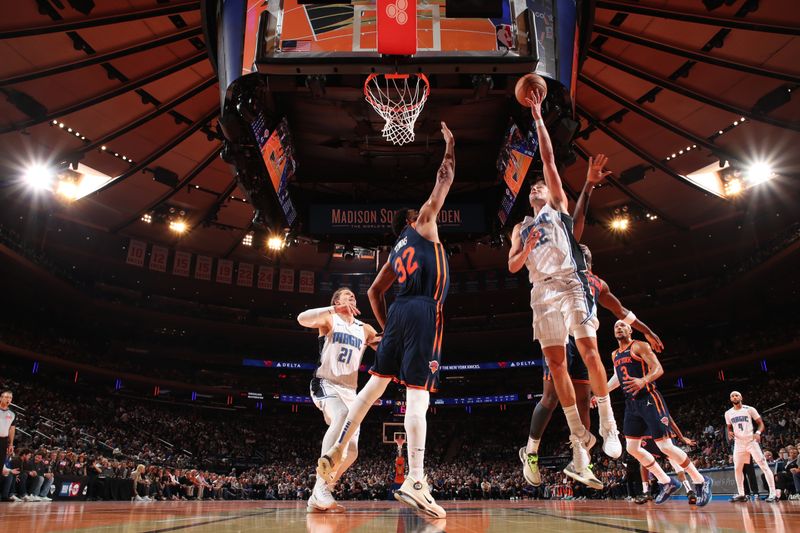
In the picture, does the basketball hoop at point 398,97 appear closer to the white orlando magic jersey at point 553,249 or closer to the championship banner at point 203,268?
the white orlando magic jersey at point 553,249

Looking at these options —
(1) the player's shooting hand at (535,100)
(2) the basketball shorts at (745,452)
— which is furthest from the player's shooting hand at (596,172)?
(2) the basketball shorts at (745,452)

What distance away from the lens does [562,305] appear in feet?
15.2

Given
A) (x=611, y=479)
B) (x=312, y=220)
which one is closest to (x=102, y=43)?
(x=312, y=220)

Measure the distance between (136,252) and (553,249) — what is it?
27357 millimetres

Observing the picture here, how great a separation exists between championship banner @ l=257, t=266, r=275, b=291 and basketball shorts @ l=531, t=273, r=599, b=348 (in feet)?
91.8

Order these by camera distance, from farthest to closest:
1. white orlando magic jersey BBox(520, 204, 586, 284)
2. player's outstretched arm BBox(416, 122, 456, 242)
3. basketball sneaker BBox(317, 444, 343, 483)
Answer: white orlando magic jersey BBox(520, 204, 586, 284)
player's outstretched arm BBox(416, 122, 456, 242)
basketball sneaker BBox(317, 444, 343, 483)

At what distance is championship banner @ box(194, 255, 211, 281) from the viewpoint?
2956 centimetres

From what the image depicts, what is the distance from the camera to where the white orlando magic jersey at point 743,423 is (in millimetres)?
10242

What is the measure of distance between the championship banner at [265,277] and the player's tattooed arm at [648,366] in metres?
25.5

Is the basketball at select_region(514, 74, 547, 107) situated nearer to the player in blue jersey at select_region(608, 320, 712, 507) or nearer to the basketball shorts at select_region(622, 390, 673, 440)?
the player in blue jersey at select_region(608, 320, 712, 507)

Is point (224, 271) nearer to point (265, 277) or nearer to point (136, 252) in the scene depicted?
point (265, 277)

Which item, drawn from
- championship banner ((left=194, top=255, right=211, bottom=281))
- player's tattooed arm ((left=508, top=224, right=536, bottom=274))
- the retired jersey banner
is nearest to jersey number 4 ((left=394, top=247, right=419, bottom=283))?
player's tattooed arm ((left=508, top=224, right=536, bottom=274))

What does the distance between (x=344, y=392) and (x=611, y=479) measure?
17.4 metres

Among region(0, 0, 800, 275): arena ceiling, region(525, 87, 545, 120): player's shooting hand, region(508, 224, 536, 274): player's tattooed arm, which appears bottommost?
region(508, 224, 536, 274): player's tattooed arm
